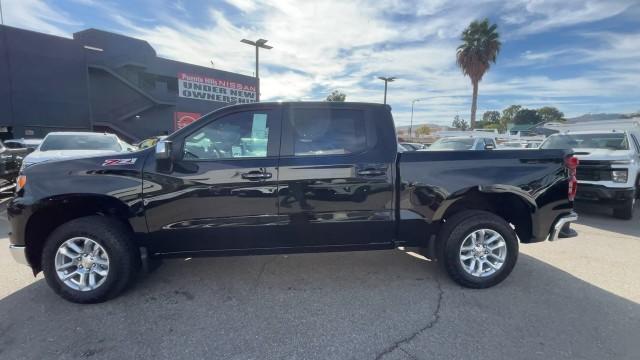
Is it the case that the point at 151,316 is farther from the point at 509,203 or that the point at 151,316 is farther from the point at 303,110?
the point at 509,203

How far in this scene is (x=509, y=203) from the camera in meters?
3.79

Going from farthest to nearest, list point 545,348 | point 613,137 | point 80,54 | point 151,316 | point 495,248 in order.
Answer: point 80,54
point 613,137
point 495,248
point 151,316
point 545,348

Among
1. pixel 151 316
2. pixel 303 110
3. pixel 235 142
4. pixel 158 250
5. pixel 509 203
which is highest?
pixel 303 110

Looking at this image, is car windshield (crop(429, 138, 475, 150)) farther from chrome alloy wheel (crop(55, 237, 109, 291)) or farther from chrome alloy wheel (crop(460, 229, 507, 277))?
chrome alloy wheel (crop(55, 237, 109, 291))

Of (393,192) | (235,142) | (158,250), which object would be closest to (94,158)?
(158,250)

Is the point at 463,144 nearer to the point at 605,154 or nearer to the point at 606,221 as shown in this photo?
the point at 605,154

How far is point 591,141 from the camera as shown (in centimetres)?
781

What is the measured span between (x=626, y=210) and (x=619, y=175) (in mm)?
707

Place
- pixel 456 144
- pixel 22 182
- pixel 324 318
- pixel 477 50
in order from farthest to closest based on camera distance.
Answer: pixel 477 50
pixel 456 144
pixel 22 182
pixel 324 318

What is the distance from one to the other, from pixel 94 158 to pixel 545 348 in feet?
13.6

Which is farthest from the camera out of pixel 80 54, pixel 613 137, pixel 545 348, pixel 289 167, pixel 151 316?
pixel 80 54

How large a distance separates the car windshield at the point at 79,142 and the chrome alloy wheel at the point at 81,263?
19.4 ft

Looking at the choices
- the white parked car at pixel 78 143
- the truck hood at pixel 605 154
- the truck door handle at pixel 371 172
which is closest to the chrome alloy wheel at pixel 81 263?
the truck door handle at pixel 371 172

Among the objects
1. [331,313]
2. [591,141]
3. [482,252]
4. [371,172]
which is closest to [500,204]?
[482,252]
